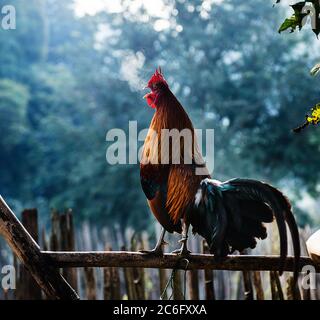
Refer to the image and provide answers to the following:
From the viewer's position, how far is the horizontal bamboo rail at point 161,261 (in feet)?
6.51

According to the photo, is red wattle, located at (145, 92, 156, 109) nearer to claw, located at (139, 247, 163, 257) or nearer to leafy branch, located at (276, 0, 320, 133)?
claw, located at (139, 247, 163, 257)

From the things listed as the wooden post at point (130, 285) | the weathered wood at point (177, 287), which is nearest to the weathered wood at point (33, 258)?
the weathered wood at point (177, 287)

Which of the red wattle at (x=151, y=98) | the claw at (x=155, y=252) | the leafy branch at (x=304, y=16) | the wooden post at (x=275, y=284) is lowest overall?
the wooden post at (x=275, y=284)

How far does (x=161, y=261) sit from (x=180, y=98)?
22.9 ft

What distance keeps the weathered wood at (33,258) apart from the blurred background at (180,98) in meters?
6.32

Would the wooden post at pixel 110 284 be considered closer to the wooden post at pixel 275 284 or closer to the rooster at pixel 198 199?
the wooden post at pixel 275 284

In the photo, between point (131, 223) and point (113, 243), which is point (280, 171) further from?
point (113, 243)

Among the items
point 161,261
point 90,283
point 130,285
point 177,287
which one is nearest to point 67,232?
point 90,283

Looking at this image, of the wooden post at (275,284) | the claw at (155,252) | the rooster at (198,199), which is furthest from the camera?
the wooden post at (275,284)

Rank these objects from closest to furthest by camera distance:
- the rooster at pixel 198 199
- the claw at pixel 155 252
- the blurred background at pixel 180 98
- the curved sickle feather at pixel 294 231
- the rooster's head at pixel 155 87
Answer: the curved sickle feather at pixel 294 231 → the rooster at pixel 198 199 → the claw at pixel 155 252 → the rooster's head at pixel 155 87 → the blurred background at pixel 180 98

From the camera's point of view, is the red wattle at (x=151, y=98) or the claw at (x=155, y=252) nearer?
the claw at (x=155, y=252)

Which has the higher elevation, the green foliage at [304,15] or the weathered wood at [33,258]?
the green foliage at [304,15]

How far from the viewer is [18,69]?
10.9 m
